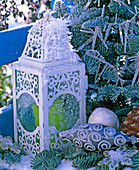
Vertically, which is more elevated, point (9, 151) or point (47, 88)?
point (47, 88)

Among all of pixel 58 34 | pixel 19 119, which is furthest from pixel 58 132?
pixel 58 34

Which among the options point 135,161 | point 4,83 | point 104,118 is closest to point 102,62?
point 104,118

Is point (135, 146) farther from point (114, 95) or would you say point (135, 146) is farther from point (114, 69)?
point (114, 69)

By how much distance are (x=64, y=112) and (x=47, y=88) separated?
0.16 m

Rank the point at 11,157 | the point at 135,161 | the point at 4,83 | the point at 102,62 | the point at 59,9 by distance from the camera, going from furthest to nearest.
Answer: the point at 4,83 < the point at 59,9 < the point at 102,62 < the point at 11,157 < the point at 135,161

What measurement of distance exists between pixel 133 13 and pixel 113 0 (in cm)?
11

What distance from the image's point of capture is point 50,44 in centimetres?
152

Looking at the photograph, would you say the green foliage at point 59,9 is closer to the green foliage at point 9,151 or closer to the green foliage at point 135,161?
the green foliage at point 9,151

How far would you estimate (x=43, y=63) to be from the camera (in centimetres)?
149

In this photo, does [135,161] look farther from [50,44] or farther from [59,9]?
[59,9]

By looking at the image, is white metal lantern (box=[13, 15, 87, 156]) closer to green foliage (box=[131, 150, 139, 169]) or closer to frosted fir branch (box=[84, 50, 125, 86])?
frosted fir branch (box=[84, 50, 125, 86])

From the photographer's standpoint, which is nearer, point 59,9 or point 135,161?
point 135,161

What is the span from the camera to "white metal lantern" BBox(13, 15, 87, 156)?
150 cm

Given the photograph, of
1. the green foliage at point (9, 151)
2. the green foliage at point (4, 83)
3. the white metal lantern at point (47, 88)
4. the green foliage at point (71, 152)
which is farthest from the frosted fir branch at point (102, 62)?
the green foliage at point (4, 83)
